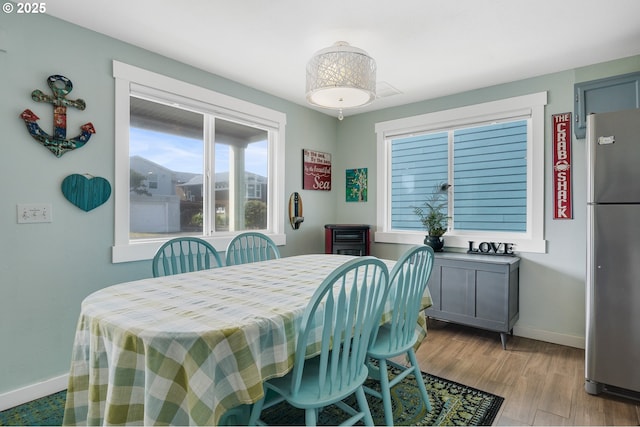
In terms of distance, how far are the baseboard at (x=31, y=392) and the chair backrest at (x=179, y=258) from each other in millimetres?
963

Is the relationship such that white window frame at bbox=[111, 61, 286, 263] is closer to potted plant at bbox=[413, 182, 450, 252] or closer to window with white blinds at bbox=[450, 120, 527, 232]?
potted plant at bbox=[413, 182, 450, 252]

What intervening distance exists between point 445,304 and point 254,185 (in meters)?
2.23

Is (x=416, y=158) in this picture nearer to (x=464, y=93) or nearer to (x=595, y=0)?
(x=464, y=93)

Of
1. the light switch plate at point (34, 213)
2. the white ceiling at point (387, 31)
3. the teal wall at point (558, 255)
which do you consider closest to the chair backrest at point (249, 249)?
the light switch plate at point (34, 213)

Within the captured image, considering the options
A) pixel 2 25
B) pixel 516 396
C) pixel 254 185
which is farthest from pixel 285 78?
pixel 516 396

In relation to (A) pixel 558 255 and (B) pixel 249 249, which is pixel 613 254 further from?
(B) pixel 249 249

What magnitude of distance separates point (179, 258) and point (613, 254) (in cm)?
277

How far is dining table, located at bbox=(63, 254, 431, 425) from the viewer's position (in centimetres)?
104

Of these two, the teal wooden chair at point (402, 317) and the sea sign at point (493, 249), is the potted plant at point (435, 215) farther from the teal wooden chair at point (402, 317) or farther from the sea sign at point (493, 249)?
the teal wooden chair at point (402, 317)

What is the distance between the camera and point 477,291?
297 cm

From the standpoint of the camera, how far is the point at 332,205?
4.43 m

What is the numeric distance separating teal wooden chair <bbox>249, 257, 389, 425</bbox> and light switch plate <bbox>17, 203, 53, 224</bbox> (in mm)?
1794

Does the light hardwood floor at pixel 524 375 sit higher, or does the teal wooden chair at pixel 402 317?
the teal wooden chair at pixel 402 317

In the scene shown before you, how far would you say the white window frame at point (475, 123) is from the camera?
3.05 meters
